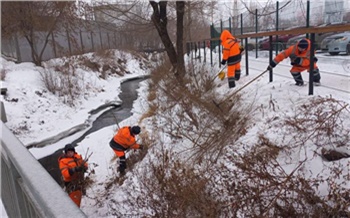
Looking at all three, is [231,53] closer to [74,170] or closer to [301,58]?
[301,58]

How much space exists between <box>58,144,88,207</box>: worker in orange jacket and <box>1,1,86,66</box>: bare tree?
13410mm

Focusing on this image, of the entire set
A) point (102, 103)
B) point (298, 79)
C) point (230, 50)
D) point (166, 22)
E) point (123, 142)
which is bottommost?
point (102, 103)

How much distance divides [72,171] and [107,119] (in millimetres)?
8203

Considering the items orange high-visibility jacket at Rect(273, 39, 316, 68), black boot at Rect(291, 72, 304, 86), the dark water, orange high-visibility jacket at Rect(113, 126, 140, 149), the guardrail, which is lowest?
the dark water

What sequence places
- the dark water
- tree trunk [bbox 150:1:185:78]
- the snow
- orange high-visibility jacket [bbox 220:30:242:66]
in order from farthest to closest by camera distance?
1. tree trunk [bbox 150:1:185:78]
2. orange high-visibility jacket [bbox 220:30:242:66]
3. the dark water
4. the snow

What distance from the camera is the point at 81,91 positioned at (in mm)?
17312

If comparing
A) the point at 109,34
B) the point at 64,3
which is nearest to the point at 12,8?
the point at 64,3

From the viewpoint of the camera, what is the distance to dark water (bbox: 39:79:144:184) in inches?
339

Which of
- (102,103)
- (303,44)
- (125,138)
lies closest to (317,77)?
(303,44)

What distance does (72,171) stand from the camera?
230 inches

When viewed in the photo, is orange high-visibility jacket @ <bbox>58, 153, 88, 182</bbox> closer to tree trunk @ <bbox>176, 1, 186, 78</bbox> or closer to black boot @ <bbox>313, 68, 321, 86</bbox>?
black boot @ <bbox>313, 68, 321, 86</bbox>

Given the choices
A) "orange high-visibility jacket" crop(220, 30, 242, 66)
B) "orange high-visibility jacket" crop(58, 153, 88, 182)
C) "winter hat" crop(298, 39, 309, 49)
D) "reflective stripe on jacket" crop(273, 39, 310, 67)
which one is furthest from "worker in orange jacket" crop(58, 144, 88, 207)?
"orange high-visibility jacket" crop(220, 30, 242, 66)

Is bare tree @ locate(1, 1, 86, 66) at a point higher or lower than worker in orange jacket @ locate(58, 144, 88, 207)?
higher

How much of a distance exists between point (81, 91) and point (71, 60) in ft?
13.1
